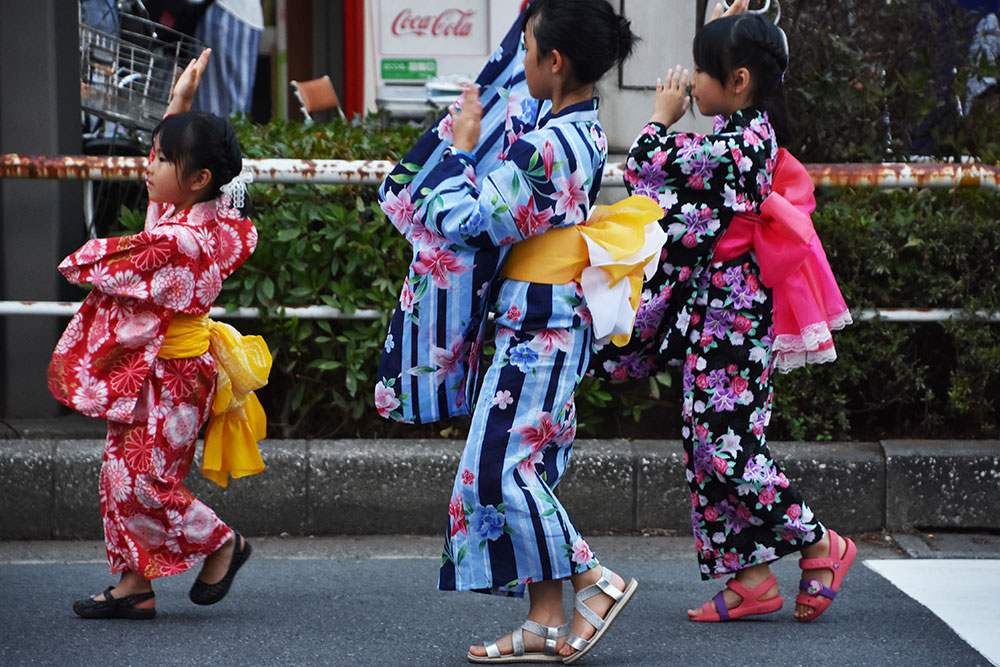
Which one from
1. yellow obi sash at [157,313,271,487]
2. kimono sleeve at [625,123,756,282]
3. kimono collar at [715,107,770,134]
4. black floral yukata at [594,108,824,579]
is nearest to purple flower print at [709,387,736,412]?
black floral yukata at [594,108,824,579]

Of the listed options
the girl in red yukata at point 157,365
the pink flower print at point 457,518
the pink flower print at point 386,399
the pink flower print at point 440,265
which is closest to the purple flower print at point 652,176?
the pink flower print at point 440,265

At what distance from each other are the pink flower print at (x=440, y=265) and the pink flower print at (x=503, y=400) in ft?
0.93

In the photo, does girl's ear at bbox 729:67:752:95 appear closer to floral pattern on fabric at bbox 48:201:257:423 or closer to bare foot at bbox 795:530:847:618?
bare foot at bbox 795:530:847:618

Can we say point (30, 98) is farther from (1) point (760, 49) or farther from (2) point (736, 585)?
(2) point (736, 585)

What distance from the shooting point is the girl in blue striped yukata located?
9.04 ft

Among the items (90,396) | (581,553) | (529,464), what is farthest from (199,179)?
(581,553)

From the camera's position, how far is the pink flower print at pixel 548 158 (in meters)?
2.72

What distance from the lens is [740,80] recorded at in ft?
10.7

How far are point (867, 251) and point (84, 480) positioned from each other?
2841mm

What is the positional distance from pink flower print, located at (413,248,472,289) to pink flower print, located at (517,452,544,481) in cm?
44

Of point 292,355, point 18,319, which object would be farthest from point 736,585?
point 18,319

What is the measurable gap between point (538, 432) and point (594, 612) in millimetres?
453

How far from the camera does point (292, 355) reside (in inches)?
173

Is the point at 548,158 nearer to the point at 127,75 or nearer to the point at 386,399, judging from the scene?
the point at 386,399
